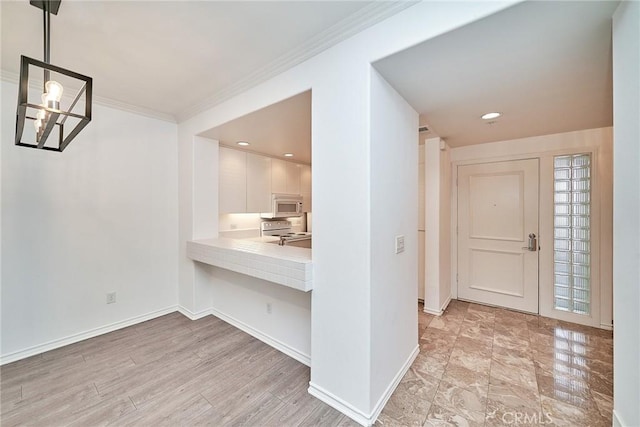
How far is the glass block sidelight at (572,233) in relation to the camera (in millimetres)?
3076

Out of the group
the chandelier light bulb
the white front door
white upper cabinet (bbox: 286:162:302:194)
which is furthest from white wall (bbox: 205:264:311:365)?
the white front door

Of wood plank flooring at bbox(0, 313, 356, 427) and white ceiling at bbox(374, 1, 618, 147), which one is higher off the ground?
white ceiling at bbox(374, 1, 618, 147)

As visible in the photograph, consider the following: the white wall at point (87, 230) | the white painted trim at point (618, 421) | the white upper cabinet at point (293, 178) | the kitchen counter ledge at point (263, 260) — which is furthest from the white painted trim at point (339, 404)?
the white upper cabinet at point (293, 178)

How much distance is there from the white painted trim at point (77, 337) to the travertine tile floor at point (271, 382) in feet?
Result: 0.24

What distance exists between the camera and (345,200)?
5.70ft

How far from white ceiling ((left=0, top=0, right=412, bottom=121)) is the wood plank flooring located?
8.17 feet

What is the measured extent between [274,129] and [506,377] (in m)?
3.13

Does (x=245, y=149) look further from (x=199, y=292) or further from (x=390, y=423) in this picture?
(x=390, y=423)

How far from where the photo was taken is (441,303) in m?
3.45

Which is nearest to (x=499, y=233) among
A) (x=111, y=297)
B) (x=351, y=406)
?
(x=351, y=406)

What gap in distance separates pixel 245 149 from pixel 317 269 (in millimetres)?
2722

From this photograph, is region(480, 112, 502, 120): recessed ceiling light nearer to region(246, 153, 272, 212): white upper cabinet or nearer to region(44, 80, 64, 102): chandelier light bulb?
region(246, 153, 272, 212): white upper cabinet

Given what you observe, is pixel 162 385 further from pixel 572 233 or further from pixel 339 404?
pixel 572 233

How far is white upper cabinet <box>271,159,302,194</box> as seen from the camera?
455 centimetres
